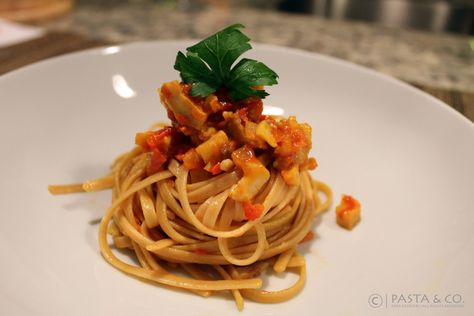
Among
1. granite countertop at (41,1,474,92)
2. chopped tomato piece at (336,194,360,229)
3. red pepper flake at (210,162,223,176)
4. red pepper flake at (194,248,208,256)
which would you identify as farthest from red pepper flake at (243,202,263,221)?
granite countertop at (41,1,474,92)

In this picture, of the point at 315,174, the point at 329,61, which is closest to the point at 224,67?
the point at 315,174

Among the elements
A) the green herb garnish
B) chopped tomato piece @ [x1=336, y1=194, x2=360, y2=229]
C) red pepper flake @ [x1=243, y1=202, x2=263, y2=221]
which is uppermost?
the green herb garnish

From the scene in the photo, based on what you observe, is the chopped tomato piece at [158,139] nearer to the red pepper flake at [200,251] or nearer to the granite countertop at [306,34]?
the red pepper flake at [200,251]

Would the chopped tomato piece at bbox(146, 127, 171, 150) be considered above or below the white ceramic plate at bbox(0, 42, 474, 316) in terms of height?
above

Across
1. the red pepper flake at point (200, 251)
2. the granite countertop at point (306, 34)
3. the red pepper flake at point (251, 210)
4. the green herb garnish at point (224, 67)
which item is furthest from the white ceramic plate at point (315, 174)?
the granite countertop at point (306, 34)

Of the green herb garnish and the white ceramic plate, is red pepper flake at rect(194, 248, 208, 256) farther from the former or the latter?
the green herb garnish

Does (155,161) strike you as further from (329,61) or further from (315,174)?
(329,61)
